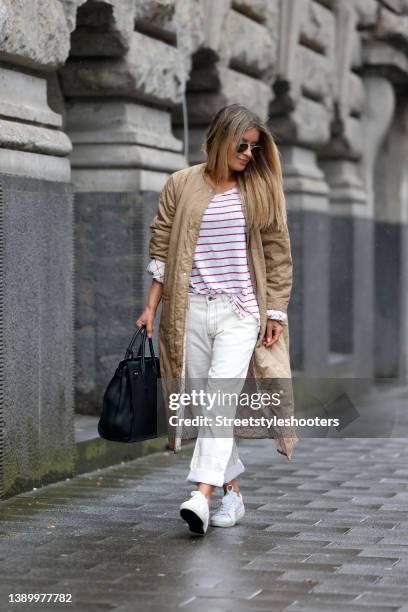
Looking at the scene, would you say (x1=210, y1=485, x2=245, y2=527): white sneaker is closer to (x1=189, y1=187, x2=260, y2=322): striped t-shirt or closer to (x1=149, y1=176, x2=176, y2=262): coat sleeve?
(x1=189, y1=187, x2=260, y2=322): striped t-shirt

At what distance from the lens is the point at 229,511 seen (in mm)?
6594

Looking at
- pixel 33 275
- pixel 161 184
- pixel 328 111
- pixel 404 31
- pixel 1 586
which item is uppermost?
pixel 404 31

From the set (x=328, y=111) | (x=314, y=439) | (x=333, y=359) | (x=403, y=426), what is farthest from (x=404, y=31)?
(x=314, y=439)

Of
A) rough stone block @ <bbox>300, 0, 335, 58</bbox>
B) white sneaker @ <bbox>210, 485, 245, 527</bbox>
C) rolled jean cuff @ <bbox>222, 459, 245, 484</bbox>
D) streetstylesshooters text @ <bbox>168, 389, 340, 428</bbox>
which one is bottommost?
white sneaker @ <bbox>210, 485, 245, 527</bbox>

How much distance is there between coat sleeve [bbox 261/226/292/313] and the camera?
21.5 feet

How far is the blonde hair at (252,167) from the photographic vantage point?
645 centimetres

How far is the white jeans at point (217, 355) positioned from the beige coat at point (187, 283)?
6 centimetres

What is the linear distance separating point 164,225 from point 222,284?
1.22 feet

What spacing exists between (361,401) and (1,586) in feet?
28.1

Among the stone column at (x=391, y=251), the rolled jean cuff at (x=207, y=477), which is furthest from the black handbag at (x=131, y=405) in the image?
the stone column at (x=391, y=251)

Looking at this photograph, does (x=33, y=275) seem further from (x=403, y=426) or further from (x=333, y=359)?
(x=333, y=359)

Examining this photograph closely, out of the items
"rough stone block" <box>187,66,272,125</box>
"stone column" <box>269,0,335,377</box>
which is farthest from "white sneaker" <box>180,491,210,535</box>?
"stone column" <box>269,0,335,377</box>

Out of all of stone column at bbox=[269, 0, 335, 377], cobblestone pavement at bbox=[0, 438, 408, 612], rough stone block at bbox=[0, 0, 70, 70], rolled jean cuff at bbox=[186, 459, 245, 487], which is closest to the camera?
cobblestone pavement at bbox=[0, 438, 408, 612]

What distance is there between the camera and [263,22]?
1144cm
